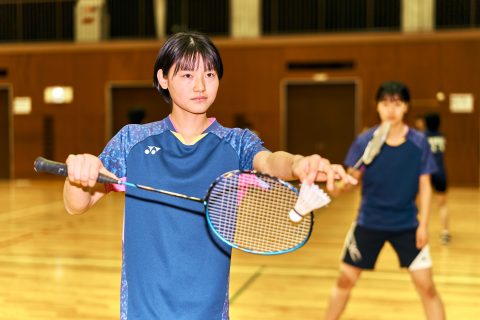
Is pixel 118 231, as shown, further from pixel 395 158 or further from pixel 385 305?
pixel 395 158

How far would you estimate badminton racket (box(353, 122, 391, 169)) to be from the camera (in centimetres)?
348

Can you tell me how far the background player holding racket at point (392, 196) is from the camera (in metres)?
3.67

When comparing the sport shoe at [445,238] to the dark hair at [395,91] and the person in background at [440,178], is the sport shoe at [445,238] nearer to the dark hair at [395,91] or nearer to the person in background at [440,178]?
the person in background at [440,178]

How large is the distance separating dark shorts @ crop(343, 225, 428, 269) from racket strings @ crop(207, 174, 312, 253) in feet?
6.17

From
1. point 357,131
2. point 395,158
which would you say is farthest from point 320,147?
point 395,158

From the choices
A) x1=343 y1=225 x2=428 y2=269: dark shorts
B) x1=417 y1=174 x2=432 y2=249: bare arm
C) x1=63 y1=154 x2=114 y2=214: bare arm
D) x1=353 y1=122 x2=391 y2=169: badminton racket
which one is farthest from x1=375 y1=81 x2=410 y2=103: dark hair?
x1=63 y1=154 x2=114 y2=214: bare arm

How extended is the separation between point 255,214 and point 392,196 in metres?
1.92

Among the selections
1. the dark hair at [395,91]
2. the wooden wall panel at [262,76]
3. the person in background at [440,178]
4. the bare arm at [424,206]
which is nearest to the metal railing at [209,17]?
the wooden wall panel at [262,76]

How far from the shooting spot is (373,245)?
3.72 metres

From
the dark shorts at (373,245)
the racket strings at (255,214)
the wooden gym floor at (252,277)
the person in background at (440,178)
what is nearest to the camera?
the racket strings at (255,214)

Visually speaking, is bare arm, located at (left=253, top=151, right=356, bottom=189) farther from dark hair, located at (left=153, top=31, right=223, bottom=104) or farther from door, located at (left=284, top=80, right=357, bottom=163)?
door, located at (left=284, top=80, right=357, bottom=163)

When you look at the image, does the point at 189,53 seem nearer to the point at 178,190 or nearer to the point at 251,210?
the point at 178,190

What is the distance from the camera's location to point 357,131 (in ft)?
48.4

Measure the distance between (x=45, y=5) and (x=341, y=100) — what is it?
8381 mm
